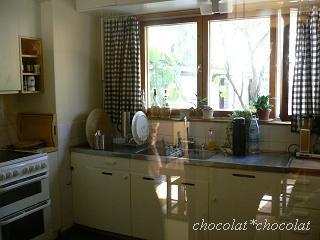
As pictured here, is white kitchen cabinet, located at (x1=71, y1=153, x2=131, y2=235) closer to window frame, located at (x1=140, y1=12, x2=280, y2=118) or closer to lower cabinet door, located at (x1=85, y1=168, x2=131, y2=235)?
lower cabinet door, located at (x1=85, y1=168, x2=131, y2=235)

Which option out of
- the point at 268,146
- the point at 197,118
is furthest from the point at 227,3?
the point at 268,146

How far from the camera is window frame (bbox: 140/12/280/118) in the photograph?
115 inches

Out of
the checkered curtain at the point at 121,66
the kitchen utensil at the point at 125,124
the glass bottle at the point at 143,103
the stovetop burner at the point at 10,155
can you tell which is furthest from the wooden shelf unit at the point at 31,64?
the glass bottle at the point at 143,103

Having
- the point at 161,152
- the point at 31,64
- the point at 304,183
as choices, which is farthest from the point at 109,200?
the point at 304,183

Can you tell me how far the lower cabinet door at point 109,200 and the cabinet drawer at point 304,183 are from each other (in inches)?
48.9

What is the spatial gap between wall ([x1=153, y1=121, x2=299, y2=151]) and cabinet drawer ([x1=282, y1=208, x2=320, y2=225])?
605mm

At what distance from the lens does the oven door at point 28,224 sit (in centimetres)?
255

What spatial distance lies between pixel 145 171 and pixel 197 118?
0.69 metres

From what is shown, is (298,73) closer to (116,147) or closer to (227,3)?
(227,3)

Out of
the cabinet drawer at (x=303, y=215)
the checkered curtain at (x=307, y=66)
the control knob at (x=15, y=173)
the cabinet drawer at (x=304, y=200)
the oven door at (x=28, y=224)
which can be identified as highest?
the checkered curtain at (x=307, y=66)

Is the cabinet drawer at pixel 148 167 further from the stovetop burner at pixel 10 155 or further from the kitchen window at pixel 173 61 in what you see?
the stovetop burner at pixel 10 155

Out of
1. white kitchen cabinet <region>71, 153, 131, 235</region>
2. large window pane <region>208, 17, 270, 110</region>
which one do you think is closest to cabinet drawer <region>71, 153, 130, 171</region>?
white kitchen cabinet <region>71, 153, 131, 235</region>

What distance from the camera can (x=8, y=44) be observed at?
2779 mm

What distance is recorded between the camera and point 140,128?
10.6 ft
